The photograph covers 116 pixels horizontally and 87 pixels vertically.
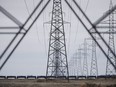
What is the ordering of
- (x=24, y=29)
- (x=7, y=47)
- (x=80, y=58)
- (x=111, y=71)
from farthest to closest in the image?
(x=80, y=58), (x=111, y=71), (x=7, y=47), (x=24, y=29)

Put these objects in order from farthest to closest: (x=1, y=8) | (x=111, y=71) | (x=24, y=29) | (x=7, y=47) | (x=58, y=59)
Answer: (x=111, y=71), (x=58, y=59), (x=7, y=47), (x=24, y=29), (x=1, y=8)

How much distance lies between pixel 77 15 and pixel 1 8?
46.3 ft

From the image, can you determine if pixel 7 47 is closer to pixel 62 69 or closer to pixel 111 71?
pixel 62 69

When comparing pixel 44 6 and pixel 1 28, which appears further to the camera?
pixel 44 6

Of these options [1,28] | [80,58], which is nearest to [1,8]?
[1,28]

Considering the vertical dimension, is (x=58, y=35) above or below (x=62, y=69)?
above

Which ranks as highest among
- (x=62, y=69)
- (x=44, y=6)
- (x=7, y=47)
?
(x=44, y=6)

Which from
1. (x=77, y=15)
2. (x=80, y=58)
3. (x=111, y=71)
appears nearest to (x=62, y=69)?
(x=77, y=15)

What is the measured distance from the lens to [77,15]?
4544cm

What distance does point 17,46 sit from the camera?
4456cm

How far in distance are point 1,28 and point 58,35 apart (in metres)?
11.8

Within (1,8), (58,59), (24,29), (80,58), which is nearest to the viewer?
(1,8)

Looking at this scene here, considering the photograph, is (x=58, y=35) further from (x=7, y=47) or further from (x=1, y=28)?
(x=1, y=28)

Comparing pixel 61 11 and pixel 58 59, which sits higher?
pixel 61 11
